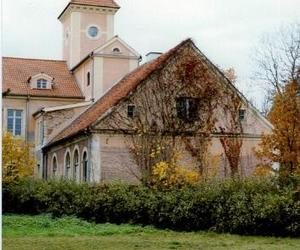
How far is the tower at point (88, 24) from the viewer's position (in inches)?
2051

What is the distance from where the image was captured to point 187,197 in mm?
20906

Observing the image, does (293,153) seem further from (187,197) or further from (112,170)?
(187,197)

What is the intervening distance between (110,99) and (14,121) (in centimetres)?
1216

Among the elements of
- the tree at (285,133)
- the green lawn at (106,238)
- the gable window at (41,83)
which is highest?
Result: the gable window at (41,83)

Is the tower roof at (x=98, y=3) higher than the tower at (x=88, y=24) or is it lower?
higher

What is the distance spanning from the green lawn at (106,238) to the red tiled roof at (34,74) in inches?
1073

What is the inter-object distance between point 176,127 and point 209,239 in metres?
17.5

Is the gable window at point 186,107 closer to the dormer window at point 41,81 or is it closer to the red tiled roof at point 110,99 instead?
the red tiled roof at point 110,99

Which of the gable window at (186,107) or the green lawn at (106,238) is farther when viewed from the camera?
the gable window at (186,107)

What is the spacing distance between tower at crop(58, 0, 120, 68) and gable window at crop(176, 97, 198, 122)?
18375 mm

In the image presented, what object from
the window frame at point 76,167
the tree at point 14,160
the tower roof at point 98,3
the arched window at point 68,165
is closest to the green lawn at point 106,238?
the tree at point 14,160

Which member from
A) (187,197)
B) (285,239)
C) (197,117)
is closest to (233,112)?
(197,117)

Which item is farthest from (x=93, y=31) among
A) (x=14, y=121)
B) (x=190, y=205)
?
(x=190, y=205)

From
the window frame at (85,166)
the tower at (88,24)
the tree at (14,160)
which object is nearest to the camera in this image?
the tree at (14,160)
